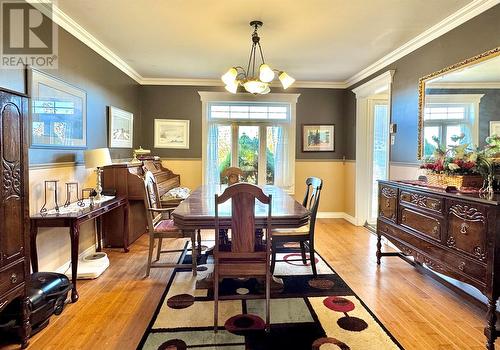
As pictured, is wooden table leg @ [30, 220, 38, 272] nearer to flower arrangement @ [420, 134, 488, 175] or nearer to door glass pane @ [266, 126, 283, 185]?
flower arrangement @ [420, 134, 488, 175]

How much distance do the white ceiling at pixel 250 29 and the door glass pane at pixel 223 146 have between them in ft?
4.32

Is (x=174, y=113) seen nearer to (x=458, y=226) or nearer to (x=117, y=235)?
(x=117, y=235)

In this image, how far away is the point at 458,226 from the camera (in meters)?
2.31

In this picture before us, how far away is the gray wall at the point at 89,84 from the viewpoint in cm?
281

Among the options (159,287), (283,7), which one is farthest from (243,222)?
(283,7)

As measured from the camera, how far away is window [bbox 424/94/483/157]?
2855mm

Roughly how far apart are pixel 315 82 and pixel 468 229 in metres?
4.25

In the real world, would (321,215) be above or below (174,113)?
below

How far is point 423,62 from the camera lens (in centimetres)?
362

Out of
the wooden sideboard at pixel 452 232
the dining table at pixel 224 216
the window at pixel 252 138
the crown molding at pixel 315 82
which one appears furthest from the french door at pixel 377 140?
the dining table at pixel 224 216

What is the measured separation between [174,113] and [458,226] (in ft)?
15.9

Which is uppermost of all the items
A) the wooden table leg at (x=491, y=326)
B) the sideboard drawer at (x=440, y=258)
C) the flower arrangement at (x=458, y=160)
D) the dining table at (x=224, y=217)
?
the flower arrangement at (x=458, y=160)

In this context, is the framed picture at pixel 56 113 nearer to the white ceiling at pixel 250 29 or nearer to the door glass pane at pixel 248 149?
the white ceiling at pixel 250 29

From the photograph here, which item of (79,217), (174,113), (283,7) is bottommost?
(79,217)
